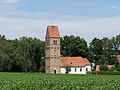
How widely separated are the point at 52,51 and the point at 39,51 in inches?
315

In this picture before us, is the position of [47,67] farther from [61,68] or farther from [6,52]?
[6,52]

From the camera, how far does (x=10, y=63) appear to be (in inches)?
3794

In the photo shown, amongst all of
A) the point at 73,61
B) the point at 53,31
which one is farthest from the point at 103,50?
the point at 53,31

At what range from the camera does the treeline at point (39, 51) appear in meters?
97.4

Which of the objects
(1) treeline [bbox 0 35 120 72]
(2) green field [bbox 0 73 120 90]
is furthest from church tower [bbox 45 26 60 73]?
(2) green field [bbox 0 73 120 90]

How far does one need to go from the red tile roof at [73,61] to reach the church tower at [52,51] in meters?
3.16

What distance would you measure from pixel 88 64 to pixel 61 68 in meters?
11.8

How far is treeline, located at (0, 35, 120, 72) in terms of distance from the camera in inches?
3834

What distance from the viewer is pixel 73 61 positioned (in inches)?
4154

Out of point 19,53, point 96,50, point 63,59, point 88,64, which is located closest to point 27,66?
point 19,53

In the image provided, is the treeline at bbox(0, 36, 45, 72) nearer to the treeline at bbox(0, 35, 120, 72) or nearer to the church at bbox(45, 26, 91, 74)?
the treeline at bbox(0, 35, 120, 72)

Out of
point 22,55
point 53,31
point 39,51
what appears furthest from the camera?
point 39,51

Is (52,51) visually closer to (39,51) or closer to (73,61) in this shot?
(39,51)

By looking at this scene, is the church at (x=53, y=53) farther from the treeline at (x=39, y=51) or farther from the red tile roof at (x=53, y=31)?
the treeline at (x=39, y=51)
